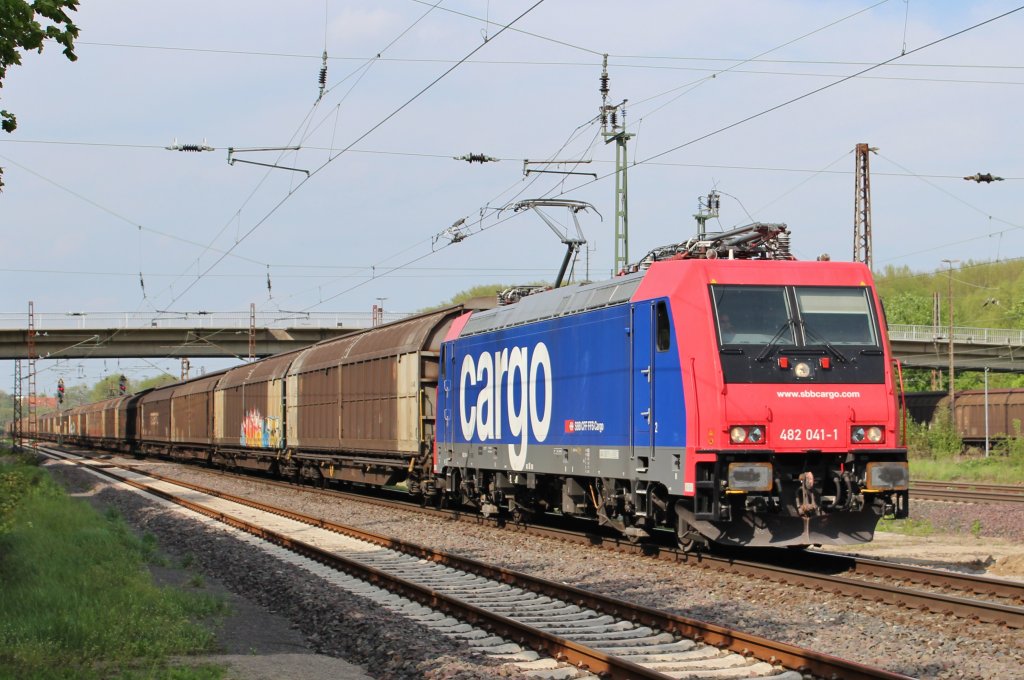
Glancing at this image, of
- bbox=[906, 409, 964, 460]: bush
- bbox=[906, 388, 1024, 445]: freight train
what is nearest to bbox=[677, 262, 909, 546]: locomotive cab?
bbox=[906, 409, 964, 460]: bush

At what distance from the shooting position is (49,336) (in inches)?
2571

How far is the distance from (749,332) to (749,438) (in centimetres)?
134

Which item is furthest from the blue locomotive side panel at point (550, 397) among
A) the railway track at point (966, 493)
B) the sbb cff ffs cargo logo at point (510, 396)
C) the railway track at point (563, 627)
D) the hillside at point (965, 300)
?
the hillside at point (965, 300)

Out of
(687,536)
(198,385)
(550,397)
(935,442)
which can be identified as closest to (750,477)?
(687,536)

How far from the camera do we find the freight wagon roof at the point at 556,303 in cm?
1545

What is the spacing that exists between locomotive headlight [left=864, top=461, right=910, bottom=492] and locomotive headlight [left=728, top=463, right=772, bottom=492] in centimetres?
133

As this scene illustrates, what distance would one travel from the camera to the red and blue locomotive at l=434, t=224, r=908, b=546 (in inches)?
520

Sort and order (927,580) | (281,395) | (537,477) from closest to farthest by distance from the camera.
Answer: (927,580) < (537,477) < (281,395)

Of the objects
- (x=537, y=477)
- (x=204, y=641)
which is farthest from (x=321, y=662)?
(x=537, y=477)

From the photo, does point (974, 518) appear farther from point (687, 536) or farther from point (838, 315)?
point (687, 536)

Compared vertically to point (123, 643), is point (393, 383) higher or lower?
higher

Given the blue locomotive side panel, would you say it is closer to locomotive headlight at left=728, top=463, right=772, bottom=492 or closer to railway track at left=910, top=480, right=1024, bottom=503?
locomotive headlight at left=728, top=463, right=772, bottom=492

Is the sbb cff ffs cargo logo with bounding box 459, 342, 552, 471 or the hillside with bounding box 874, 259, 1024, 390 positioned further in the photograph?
the hillside with bounding box 874, 259, 1024, 390

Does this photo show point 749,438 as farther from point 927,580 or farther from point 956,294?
point 956,294
